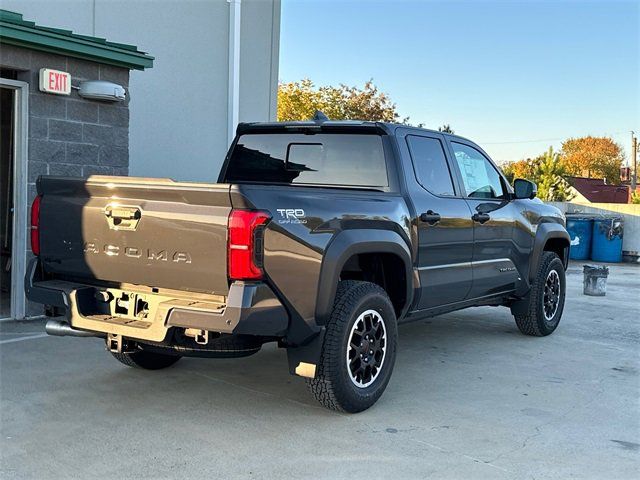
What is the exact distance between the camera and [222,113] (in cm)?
1127

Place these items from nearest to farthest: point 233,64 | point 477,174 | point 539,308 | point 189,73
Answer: point 477,174
point 539,308
point 189,73
point 233,64

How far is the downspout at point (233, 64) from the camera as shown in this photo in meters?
10.9

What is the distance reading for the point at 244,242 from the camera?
3.88 metres

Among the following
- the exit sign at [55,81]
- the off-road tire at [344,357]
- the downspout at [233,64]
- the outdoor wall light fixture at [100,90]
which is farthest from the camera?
the downspout at [233,64]

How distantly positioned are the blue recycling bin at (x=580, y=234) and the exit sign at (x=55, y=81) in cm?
1415

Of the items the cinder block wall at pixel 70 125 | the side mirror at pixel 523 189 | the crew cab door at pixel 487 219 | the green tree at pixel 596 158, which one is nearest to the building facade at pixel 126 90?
the cinder block wall at pixel 70 125

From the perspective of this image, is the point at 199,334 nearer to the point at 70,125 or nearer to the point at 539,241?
the point at 70,125

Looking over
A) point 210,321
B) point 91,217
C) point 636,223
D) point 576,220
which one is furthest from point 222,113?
point 636,223

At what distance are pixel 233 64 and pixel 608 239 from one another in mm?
11553

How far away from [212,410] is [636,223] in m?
16.5

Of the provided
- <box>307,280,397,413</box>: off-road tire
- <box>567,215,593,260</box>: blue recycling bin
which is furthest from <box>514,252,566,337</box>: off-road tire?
<box>567,215,593,260</box>: blue recycling bin

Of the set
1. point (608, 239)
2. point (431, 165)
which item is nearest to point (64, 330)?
point (431, 165)

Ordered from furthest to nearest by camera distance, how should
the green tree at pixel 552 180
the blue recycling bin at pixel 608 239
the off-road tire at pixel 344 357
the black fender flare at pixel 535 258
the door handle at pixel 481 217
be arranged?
Result: the green tree at pixel 552 180, the blue recycling bin at pixel 608 239, the black fender flare at pixel 535 258, the door handle at pixel 481 217, the off-road tire at pixel 344 357

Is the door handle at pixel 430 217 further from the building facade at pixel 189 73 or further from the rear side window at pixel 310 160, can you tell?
the building facade at pixel 189 73
